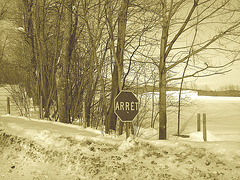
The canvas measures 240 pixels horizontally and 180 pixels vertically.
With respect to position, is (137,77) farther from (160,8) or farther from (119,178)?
(119,178)

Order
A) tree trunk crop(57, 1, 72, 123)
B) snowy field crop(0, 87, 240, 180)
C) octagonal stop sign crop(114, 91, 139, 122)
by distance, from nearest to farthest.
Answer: snowy field crop(0, 87, 240, 180) < octagonal stop sign crop(114, 91, 139, 122) < tree trunk crop(57, 1, 72, 123)

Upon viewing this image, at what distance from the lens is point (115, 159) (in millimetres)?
4535

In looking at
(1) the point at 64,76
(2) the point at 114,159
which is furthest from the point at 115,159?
(1) the point at 64,76

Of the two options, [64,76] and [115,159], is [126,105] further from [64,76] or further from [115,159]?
[64,76]

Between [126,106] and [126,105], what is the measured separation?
22 millimetres

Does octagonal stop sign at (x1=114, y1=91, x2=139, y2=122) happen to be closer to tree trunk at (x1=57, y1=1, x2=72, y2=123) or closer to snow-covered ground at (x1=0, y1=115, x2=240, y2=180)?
snow-covered ground at (x1=0, y1=115, x2=240, y2=180)

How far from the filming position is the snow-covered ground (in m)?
3.98

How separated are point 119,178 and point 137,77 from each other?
353 inches

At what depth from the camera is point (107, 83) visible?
44.1ft

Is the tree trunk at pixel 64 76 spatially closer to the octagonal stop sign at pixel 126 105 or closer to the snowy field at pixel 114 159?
the snowy field at pixel 114 159

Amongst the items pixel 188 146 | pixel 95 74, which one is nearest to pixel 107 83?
pixel 95 74

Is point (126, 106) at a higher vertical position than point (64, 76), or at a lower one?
lower

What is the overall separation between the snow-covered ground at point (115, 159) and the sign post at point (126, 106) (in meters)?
0.54

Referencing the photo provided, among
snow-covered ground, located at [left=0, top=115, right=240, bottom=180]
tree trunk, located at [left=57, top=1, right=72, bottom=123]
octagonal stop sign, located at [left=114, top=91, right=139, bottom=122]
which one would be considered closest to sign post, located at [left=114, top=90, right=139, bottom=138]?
octagonal stop sign, located at [left=114, top=91, right=139, bottom=122]
